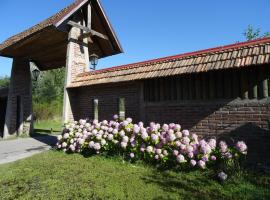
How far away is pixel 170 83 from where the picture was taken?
8.01m

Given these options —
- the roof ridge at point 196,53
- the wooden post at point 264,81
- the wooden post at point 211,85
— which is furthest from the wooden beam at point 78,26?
the wooden post at point 264,81

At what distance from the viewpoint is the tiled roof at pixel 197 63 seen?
20.4ft

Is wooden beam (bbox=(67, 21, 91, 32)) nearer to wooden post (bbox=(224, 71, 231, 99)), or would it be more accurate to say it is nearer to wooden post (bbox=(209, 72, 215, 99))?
wooden post (bbox=(209, 72, 215, 99))

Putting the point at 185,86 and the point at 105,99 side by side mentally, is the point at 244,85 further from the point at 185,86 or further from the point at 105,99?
the point at 105,99

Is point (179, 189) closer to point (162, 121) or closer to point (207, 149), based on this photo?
point (207, 149)

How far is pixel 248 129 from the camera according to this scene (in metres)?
6.56

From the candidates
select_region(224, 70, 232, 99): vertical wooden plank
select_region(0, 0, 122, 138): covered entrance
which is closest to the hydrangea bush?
select_region(224, 70, 232, 99): vertical wooden plank

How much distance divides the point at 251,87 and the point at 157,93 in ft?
9.51

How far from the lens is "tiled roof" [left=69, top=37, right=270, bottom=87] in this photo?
245 inches

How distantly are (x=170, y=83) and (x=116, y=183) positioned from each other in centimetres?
373

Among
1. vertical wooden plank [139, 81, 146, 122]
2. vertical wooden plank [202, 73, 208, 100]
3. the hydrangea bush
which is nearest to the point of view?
the hydrangea bush

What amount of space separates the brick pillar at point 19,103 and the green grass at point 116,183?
8.98m

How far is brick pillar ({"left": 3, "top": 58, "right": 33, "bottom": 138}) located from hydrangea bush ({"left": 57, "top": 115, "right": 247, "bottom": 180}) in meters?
7.69

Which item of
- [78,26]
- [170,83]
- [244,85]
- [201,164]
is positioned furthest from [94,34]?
[201,164]
